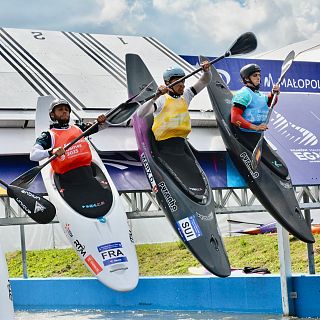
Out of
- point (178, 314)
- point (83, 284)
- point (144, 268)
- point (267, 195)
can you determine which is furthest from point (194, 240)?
point (144, 268)

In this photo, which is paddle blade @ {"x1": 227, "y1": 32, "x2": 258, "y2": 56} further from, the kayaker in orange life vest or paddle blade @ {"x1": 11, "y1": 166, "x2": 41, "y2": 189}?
paddle blade @ {"x1": 11, "y1": 166, "x2": 41, "y2": 189}

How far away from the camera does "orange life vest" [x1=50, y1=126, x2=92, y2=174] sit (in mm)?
8414

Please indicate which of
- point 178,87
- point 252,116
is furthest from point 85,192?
point 252,116

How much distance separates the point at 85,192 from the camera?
329 inches

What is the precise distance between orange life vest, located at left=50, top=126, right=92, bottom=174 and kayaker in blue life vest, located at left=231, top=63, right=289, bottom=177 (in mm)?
1477

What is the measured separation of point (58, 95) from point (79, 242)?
2056 mm

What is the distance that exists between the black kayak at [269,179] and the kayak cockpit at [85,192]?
131 cm

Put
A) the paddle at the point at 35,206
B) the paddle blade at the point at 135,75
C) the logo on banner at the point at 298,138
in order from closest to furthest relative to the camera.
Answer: the paddle at the point at 35,206 < the paddle blade at the point at 135,75 < the logo on banner at the point at 298,138

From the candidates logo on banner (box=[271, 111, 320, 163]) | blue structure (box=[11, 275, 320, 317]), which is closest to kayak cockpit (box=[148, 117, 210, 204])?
logo on banner (box=[271, 111, 320, 163])

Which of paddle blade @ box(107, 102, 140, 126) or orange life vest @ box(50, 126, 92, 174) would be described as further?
orange life vest @ box(50, 126, 92, 174)

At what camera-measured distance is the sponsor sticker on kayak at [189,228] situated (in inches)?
316

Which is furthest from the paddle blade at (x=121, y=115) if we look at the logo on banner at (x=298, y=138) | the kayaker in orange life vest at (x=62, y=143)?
the logo on banner at (x=298, y=138)

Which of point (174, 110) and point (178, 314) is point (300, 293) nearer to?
point (178, 314)

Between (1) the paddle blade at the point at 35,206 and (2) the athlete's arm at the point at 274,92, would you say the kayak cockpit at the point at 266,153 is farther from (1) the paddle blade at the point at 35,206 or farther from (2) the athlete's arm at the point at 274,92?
(1) the paddle blade at the point at 35,206
